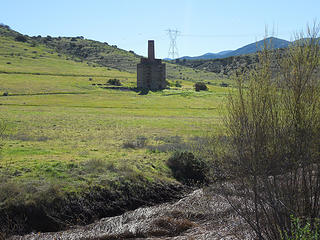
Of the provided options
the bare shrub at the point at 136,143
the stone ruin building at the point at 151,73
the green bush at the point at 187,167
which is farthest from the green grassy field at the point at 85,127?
the stone ruin building at the point at 151,73

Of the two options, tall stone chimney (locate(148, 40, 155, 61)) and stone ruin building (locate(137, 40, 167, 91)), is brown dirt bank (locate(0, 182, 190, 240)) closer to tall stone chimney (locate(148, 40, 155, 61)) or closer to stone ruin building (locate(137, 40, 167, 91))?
stone ruin building (locate(137, 40, 167, 91))

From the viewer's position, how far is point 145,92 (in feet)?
272

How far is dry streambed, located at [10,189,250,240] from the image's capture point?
13.5m

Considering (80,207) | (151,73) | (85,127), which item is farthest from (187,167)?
(151,73)

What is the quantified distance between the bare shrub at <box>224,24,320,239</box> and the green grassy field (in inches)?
116

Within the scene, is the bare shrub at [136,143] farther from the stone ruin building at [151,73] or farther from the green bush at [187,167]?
the stone ruin building at [151,73]

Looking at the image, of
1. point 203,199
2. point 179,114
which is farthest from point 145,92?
point 203,199

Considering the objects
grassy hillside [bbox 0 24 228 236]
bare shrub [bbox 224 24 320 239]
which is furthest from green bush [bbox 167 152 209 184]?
bare shrub [bbox 224 24 320 239]

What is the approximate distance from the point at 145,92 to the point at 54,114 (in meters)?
36.2

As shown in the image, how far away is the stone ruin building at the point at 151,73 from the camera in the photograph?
8919 centimetres

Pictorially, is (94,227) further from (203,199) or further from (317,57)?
(317,57)

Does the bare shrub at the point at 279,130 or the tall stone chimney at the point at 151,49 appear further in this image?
the tall stone chimney at the point at 151,49

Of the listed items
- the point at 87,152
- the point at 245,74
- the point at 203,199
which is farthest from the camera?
the point at 87,152

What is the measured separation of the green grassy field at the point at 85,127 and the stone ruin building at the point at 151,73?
4487 mm
